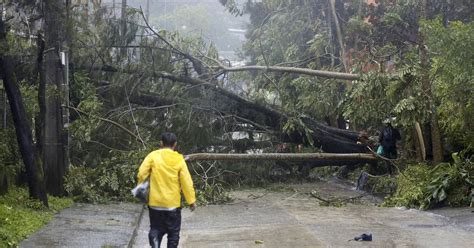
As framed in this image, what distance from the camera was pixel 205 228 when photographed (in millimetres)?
11328

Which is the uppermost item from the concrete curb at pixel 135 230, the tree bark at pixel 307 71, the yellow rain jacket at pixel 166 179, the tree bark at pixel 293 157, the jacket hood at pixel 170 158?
the tree bark at pixel 307 71

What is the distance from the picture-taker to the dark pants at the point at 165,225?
7.58 meters

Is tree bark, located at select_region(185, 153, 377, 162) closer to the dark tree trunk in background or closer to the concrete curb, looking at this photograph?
the concrete curb

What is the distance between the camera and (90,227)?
34.2 feet

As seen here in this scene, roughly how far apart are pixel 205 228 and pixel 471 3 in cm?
859

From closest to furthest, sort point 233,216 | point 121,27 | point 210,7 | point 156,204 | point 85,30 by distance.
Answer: point 156,204, point 233,216, point 85,30, point 121,27, point 210,7

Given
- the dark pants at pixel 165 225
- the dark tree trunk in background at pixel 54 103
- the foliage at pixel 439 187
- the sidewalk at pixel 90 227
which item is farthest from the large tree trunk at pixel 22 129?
the foliage at pixel 439 187

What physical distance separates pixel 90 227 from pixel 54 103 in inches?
137

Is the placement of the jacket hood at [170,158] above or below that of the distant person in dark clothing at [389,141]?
above

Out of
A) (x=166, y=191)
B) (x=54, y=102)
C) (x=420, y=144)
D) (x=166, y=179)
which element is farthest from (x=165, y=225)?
(x=420, y=144)

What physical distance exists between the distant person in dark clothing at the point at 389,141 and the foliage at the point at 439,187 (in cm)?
199

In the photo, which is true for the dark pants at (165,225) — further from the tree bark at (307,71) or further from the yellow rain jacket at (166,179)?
the tree bark at (307,71)

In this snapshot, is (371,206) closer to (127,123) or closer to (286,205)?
(286,205)

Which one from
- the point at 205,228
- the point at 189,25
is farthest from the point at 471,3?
the point at 189,25
